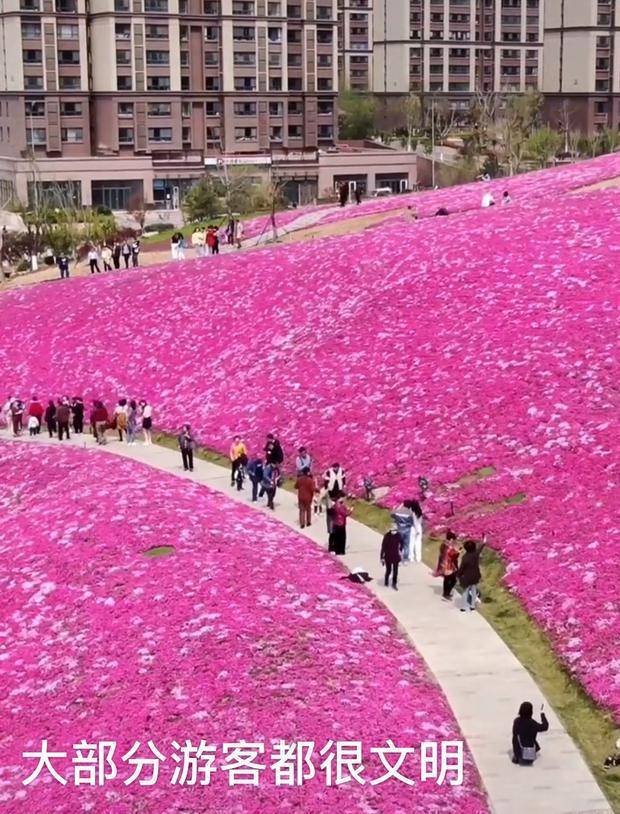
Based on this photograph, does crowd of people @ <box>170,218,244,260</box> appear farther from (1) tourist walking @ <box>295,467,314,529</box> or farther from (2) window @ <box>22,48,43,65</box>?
(2) window @ <box>22,48,43,65</box>

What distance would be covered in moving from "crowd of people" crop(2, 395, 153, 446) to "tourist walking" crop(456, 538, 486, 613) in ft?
67.6

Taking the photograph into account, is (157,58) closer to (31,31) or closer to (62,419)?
(31,31)

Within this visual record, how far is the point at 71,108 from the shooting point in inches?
5802

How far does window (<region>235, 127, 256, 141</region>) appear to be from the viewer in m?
152

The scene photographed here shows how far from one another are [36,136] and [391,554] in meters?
122

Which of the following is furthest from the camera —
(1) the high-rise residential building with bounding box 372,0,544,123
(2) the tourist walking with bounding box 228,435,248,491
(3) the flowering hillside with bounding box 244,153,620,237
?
(1) the high-rise residential building with bounding box 372,0,544,123

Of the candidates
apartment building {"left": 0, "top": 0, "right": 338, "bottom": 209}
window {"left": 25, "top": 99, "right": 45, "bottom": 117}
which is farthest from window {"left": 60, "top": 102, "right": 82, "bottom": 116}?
window {"left": 25, "top": 99, "right": 45, "bottom": 117}

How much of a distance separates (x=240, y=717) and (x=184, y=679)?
6.90 feet

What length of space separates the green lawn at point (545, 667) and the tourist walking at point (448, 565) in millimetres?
903

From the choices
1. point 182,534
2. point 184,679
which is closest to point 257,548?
point 182,534

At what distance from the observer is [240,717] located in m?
25.2

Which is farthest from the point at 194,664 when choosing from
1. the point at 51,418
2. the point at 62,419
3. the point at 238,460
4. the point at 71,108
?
the point at 71,108

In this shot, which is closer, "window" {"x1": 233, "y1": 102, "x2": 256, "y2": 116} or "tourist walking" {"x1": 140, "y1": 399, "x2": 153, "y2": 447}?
"tourist walking" {"x1": 140, "y1": 399, "x2": 153, "y2": 447}

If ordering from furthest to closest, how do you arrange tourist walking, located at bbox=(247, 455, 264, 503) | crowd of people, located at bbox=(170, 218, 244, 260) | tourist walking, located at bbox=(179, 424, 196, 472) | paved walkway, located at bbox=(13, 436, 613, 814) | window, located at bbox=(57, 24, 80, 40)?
window, located at bbox=(57, 24, 80, 40)
crowd of people, located at bbox=(170, 218, 244, 260)
tourist walking, located at bbox=(179, 424, 196, 472)
tourist walking, located at bbox=(247, 455, 264, 503)
paved walkway, located at bbox=(13, 436, 613, 814)
